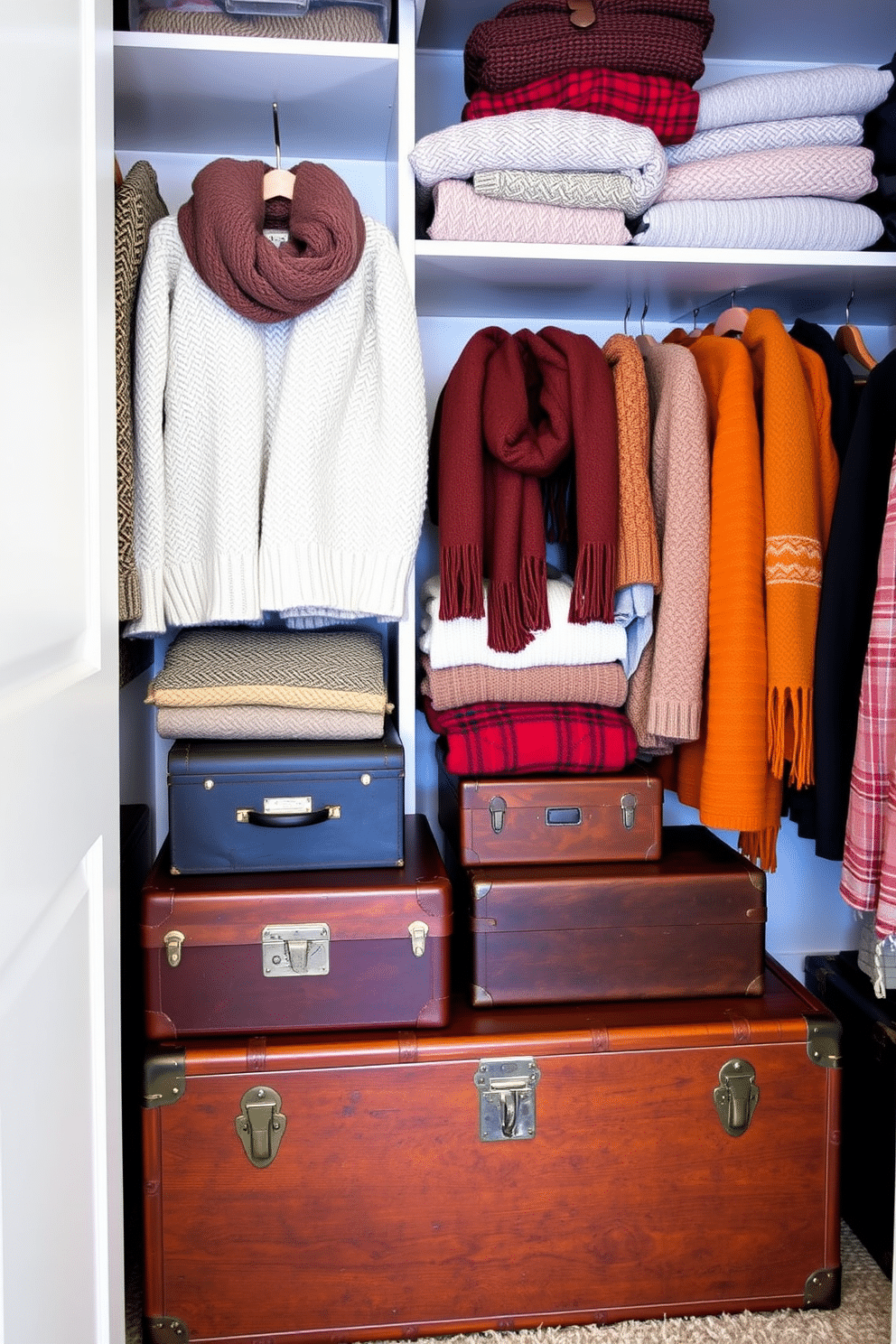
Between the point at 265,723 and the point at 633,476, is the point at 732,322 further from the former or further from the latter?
the point at 265,723

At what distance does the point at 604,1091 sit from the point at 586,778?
0.44m

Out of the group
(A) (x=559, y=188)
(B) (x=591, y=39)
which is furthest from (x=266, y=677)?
(B) (x=591, y=39)

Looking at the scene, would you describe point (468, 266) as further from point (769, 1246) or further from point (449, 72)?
point (769, 1246)

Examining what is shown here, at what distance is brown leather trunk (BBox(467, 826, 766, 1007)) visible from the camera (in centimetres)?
155

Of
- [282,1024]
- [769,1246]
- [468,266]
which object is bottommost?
[769,1246]

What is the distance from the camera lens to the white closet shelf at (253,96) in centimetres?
155

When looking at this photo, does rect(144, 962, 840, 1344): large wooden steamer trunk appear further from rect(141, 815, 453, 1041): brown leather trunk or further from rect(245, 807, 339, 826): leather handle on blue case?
rect(245, 807, 339, 826): leather handle on blue case

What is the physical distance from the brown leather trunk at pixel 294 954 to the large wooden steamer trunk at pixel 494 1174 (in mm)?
42

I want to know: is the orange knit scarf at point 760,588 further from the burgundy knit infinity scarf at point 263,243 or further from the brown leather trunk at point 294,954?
the burgundy knit infinity scarf at point 263,243

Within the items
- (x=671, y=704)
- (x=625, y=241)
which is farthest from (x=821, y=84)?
(x=671, y=704)

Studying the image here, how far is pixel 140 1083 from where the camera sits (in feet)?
4.68

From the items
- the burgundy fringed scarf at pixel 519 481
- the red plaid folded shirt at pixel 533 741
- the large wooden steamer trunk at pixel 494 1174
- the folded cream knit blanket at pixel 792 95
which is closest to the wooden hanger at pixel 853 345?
the folded cream knit blanket at pixel 792 95

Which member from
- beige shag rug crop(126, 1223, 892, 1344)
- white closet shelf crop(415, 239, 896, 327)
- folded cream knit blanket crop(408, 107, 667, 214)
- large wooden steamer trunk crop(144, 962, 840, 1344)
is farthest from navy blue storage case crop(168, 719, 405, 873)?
folded cream knit blanket crop(408, 107, 667, 214)

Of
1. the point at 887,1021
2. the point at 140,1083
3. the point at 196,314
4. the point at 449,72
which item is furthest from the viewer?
the point at 449,72
